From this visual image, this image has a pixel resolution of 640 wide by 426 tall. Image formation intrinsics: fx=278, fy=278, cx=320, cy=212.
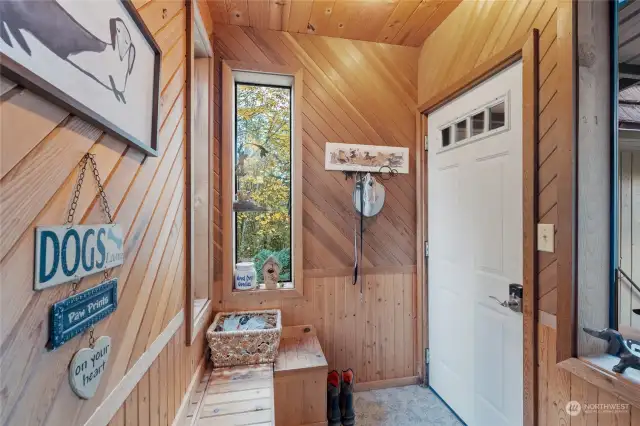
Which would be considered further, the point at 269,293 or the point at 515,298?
the point at 269,293

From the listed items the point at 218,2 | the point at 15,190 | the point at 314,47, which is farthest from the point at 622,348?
the point at 218,2

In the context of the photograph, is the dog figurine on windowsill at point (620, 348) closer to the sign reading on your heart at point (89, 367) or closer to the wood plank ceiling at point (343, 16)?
the sign reading on your heart at point (89, 367)

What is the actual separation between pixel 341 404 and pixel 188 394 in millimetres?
1017

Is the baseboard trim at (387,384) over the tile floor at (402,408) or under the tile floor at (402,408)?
over

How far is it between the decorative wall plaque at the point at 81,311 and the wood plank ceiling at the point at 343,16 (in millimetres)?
1865

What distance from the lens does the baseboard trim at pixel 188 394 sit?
1174mm

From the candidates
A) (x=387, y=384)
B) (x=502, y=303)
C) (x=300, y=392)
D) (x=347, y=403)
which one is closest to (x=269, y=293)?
(x=300, y=392)

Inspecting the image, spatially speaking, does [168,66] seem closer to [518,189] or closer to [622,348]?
[518,189]

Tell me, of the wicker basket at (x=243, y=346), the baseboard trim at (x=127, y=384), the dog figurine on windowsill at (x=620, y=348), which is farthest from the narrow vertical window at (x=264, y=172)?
the dog figurine on windowsill at (x=620, y=348)

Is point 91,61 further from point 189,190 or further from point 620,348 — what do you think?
point 620,348

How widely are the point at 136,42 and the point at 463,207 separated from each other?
5.99ft

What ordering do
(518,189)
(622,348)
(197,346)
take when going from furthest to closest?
(197,346) < (518,189) < (622,348)

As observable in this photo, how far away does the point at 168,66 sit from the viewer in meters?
1.09

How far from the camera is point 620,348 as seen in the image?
1.05m
